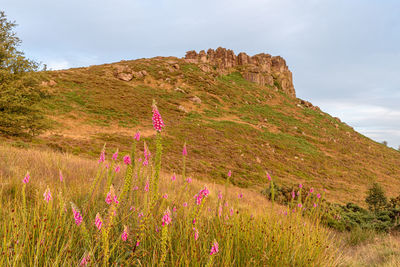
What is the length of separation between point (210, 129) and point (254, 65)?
5153 cm

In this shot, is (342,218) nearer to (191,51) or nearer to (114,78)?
(114,78)

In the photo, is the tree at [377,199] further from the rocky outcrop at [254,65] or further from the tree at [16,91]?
the rocky outcrop at [254,65]

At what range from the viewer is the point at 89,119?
22969 mm

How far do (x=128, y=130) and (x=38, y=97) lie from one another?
32.0ft

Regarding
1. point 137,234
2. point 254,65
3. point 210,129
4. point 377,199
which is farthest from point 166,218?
point 254,65

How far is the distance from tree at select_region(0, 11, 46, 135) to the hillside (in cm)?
144

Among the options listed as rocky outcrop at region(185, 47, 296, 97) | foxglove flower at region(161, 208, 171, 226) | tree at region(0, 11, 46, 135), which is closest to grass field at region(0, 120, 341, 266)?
foxglove flower at region(161, 208, 171, 226)

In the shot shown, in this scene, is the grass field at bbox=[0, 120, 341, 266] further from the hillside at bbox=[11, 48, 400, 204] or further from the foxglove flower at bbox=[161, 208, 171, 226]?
the hillside at bbox=[11, 48, 400, 204]

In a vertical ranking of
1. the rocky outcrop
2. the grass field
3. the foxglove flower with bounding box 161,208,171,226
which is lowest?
the grass field

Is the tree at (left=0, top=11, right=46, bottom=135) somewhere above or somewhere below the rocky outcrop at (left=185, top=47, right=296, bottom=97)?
below

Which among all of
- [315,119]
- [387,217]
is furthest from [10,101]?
[315,119]

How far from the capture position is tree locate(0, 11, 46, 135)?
1131 cm

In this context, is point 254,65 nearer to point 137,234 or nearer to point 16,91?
point 16,91

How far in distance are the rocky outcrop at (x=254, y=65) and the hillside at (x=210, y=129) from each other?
43.2 ft
